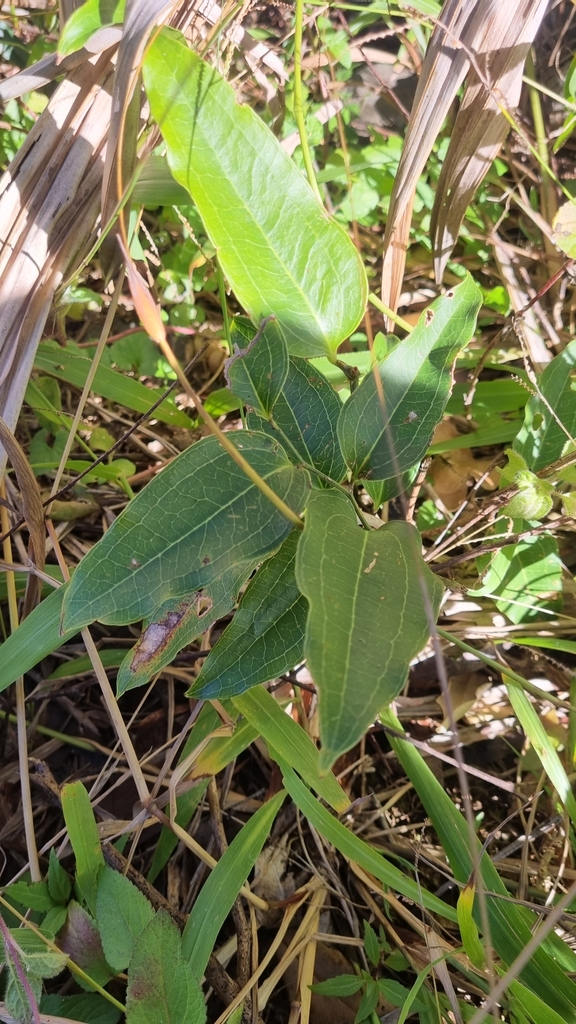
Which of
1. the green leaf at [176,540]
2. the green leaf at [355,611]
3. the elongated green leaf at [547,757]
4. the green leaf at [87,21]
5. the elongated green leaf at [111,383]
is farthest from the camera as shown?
the elongated green leaf at [111,383]

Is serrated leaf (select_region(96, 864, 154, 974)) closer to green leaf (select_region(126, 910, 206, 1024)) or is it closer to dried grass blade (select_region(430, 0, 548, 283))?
green leaf (select_region(126, 910, 206, 1024))

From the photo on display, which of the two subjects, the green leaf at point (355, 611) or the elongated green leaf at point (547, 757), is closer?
the green leaf at point (355, 611)

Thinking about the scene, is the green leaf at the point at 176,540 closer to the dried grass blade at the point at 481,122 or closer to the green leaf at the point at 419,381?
the green leaf at the point at 419,381

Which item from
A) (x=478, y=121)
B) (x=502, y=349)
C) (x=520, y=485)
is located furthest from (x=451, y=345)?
(x=502, y=349)

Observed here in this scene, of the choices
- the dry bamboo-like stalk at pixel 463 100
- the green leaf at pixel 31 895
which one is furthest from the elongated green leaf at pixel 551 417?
the green leaf at pixel 31 895

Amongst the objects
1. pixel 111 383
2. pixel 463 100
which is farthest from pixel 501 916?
pixel 463 100
